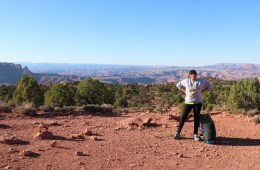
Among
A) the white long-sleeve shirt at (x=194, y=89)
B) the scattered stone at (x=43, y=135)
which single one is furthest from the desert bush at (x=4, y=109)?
the white long-sleeve shirt at (x=194, y=89)

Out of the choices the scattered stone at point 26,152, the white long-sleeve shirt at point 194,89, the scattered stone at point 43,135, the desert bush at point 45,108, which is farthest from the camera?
the desert bush at point 45,108

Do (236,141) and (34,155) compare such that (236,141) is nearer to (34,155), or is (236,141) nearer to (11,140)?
(34,155)

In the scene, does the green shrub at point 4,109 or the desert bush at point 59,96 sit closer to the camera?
the green shrub at point 4,109

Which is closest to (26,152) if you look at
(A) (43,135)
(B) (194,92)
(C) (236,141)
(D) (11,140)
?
(D) (11,140)

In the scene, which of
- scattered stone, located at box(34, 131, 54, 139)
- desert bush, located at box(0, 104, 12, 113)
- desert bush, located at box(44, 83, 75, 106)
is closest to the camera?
scattered stone, located at box(34, 131, 54, 139)

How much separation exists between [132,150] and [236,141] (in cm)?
323

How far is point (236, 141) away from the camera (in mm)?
8914

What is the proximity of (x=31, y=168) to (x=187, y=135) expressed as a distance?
5011mm

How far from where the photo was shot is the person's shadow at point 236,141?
28.2ft

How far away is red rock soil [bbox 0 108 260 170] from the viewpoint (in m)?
6.48

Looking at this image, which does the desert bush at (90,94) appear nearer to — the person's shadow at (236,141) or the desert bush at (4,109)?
the desert bush at (4,109)

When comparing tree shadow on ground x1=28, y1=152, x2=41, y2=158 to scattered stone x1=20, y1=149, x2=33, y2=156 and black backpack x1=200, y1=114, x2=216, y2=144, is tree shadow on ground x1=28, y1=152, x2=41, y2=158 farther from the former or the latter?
black backpack x1=200, y1=114, x2=216, y2=144

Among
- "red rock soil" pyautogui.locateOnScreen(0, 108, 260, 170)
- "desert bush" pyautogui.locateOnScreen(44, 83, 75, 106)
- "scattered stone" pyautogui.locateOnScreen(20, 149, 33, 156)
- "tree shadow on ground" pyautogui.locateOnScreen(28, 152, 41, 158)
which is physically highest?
"scattered stone" pyautogui.locateOnScreen(20, 149, 33, 156)

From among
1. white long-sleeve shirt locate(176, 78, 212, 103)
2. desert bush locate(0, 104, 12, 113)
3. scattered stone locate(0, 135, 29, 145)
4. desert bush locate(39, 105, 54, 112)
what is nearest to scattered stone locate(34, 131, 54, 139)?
scattered stone locate(0, 135, 29, 145)
